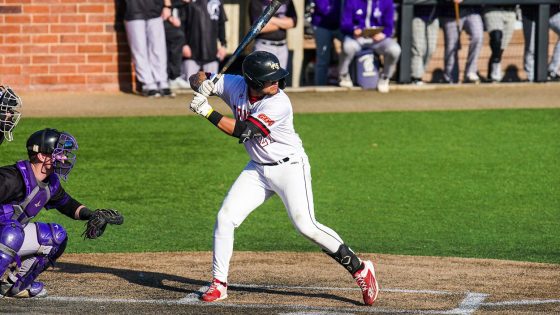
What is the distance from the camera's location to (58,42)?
1680cm

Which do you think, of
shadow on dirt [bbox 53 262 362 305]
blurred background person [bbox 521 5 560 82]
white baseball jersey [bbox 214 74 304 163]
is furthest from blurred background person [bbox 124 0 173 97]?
white baseball jersey [bbox 214 74 304 163]

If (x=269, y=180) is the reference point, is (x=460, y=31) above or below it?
above

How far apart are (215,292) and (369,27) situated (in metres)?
8.94

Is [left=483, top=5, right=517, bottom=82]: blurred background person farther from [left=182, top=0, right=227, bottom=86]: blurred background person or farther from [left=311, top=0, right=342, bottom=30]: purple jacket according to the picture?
[left=182, top=0, right=227, bottom=86]: blurred background person

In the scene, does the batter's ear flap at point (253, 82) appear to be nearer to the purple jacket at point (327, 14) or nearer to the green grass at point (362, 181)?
the green grass at point (362, 181)

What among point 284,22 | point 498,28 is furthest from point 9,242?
point 498,28

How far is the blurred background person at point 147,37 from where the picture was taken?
16.3 metres

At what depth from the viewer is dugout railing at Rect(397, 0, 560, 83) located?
57.9ft

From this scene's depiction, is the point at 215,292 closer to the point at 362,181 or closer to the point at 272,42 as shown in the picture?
the point at 362,181

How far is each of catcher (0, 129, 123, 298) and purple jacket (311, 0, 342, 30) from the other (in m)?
9.33

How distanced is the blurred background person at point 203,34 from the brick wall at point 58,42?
88cm

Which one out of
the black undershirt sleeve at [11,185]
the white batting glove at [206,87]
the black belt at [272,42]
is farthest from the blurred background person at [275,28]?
the black undershirt sleeve at [11,185]

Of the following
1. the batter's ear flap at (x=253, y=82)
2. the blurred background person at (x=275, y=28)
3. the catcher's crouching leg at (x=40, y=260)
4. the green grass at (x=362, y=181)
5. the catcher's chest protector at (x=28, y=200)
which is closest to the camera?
the catcher's chest protector at (x=28, y=200)

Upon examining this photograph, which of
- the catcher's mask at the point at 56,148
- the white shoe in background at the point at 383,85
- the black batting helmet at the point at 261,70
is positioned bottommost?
the white shoe in background at the point at 383,85
